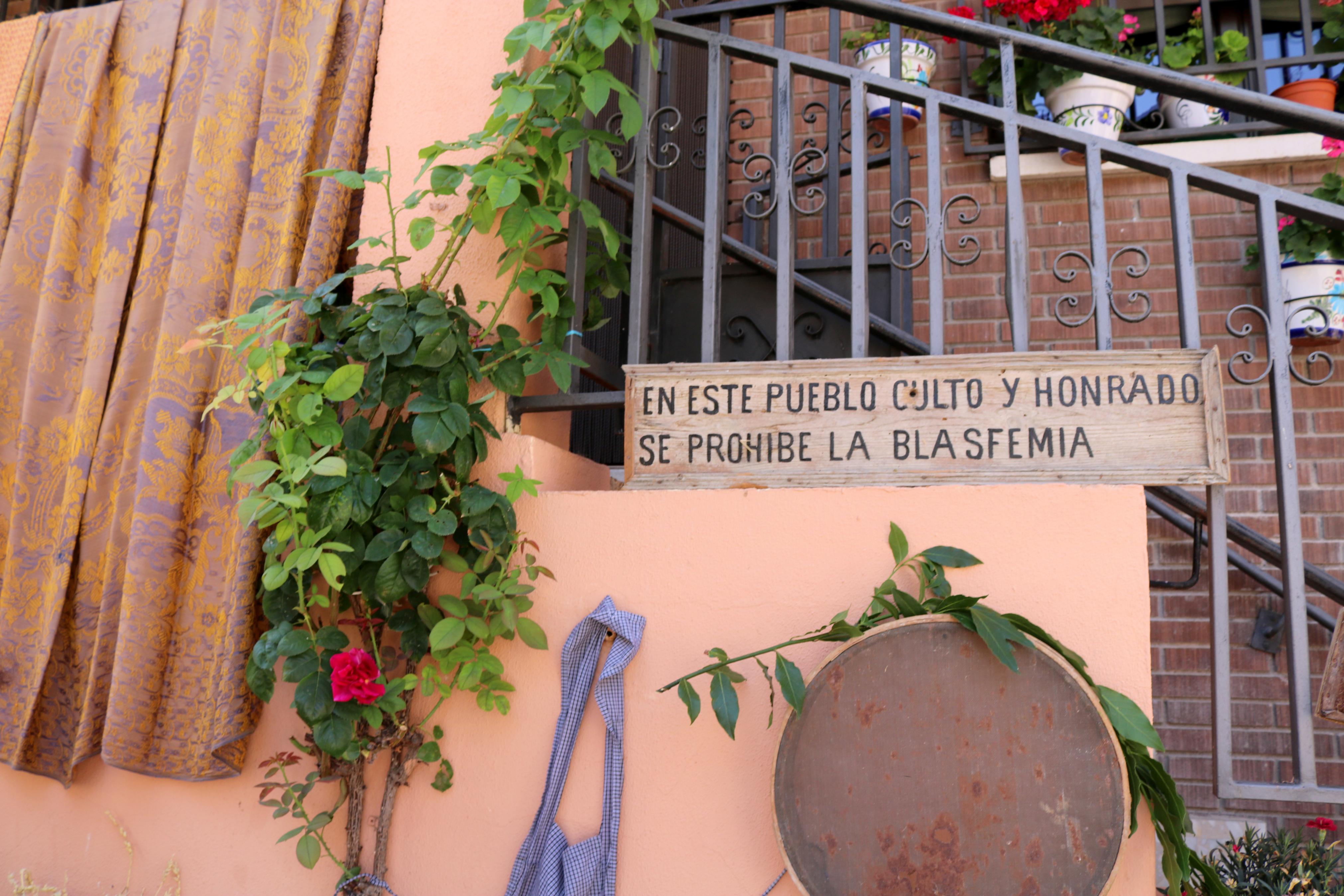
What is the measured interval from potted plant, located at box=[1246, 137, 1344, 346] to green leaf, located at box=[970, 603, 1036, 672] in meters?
1.97

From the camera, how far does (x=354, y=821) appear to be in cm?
176

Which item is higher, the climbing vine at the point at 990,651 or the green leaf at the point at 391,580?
the green leaf at the point at 391,580

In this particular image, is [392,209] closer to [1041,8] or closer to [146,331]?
[146,331]

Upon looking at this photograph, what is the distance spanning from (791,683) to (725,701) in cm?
12

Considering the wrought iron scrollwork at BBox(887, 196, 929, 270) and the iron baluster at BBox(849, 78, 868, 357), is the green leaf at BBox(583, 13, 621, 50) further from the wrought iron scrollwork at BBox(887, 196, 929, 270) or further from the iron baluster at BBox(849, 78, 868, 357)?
the wrought iron scrollwork at BBox(887, 196, 929, 270)

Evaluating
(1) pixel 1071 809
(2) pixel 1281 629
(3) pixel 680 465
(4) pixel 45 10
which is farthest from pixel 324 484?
(2) pixel 1281 629

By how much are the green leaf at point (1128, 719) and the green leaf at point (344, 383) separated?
133cm

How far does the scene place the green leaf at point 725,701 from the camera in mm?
1476

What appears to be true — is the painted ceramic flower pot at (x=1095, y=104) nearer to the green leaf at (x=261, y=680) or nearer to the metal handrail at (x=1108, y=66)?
the metal handrail at (x=1108, y=66)

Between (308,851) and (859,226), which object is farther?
(859,226)

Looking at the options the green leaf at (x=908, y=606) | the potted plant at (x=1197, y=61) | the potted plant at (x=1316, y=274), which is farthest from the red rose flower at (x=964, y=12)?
the green leaf at (x=908, y=606)

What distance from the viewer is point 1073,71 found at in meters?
2.97

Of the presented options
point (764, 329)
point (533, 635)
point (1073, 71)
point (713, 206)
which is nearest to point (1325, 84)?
point (1073, 71)

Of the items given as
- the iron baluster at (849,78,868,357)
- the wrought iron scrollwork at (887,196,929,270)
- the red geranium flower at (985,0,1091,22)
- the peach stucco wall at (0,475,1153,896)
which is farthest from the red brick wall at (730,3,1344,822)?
the peach stucco wall at (0,475,1153,896)
